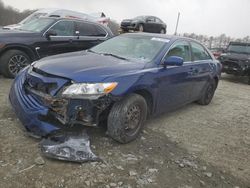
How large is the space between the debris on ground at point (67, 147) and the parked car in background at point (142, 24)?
55.3 feet

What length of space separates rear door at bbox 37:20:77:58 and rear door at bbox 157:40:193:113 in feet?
12.0

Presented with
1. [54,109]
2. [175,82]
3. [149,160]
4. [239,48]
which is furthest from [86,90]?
[239,48]

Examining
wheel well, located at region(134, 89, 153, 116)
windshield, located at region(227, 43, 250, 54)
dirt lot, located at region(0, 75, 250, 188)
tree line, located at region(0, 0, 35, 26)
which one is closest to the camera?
dirt lot, located at region(0, 75, 250, 188)

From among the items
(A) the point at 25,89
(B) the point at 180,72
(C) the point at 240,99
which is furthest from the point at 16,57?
(C) the point at 240,99

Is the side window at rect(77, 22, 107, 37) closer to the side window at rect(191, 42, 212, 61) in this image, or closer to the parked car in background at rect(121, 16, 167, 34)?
the side window at rect(191, 42, 212, 61)

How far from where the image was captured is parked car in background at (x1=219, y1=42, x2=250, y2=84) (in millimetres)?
13469

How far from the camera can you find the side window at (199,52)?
20.8ft

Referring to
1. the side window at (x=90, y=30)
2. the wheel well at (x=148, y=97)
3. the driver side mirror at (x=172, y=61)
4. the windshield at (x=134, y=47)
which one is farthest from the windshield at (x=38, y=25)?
the wheel well at (x=148, y=97)

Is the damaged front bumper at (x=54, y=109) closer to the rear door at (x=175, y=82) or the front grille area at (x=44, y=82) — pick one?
the front grille area at (x=44, y=82)

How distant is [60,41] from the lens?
8.30 m

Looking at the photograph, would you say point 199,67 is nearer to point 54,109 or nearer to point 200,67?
point 200,67

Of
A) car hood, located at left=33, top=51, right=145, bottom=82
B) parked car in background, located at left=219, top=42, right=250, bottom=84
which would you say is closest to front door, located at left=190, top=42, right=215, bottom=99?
car hood, located at left=33, top=51, right=145, bottom=82

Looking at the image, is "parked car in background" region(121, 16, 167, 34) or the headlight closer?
the headlight

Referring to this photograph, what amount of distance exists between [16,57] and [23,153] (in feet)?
13.9
